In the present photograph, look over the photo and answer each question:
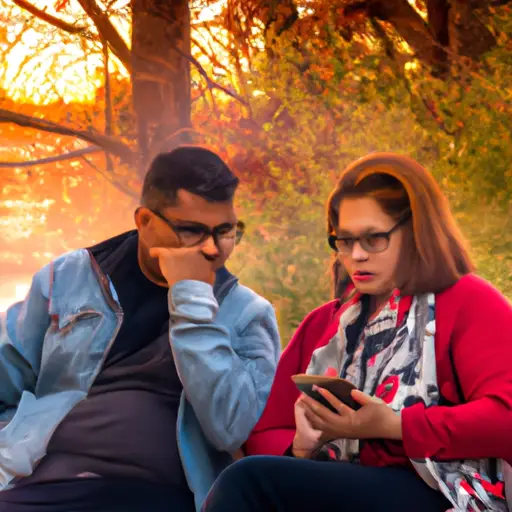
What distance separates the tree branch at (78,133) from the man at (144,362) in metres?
1.08

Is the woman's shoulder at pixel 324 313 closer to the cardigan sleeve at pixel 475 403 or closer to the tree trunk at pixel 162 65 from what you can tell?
the cardigan sleeve at pixel 475 403

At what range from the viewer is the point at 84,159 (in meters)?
3.74

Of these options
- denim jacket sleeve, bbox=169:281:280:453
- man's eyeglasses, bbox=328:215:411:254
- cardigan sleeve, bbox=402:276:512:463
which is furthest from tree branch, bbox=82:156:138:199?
cardigan sleeve, bbox=402:276:512:463

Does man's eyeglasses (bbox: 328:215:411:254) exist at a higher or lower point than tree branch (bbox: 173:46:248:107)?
lower

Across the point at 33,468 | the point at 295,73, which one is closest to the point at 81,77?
the point at 295,73

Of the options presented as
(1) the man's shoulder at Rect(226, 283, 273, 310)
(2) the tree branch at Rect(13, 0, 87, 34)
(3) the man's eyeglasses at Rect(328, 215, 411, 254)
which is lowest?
(1) the man's shoulder at Rect(226, 283, 273, 310)

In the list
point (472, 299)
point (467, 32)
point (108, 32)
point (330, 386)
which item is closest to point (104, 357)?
point (330, 386)

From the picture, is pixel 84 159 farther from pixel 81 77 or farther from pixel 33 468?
pixel 33 468

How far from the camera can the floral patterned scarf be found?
186 cm

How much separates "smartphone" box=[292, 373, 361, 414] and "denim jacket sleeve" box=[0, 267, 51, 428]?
36.6 inches

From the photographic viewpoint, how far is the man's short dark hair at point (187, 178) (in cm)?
247

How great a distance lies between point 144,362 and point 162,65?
155cm

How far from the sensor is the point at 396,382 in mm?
1981

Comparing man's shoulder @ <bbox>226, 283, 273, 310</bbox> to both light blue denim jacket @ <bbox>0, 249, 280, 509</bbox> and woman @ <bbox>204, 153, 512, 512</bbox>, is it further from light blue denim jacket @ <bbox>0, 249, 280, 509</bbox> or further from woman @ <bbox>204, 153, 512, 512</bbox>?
woman @ <bbox>204, 153, 512, 512</bbox>
